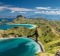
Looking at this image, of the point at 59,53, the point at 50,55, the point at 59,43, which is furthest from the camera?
the point at 59,43

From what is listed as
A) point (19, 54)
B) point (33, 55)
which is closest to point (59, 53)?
point (33, 55)

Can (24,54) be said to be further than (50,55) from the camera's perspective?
Yes

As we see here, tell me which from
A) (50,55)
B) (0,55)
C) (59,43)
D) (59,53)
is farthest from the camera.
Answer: (59,43)

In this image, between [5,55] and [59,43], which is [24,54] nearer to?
[5,55]

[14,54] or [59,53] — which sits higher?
[59,53]

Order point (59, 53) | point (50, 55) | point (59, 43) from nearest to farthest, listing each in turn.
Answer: point (59, 53), point (50, 55), point (59, 43)

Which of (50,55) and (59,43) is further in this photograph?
(59,43)

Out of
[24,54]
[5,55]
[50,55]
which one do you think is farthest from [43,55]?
[5,55]

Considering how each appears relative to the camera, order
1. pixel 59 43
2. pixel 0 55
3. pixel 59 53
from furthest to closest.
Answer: pixel 59 43 < pixel 0 55 < pixel 59 53

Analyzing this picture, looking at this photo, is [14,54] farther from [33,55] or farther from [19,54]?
[33,55]
